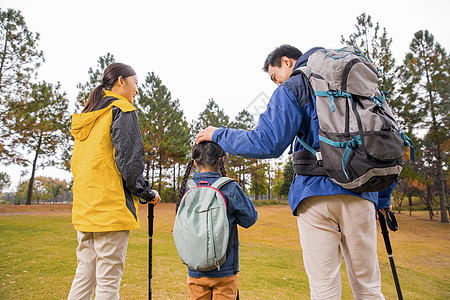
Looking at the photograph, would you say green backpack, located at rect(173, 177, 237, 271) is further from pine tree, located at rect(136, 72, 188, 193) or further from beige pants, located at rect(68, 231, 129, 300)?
pine tree, located at rect(136, 72, 188, 193)

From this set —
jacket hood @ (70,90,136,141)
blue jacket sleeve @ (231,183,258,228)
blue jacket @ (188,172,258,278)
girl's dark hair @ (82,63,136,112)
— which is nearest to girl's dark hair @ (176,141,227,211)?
blue jacket @ (188,172,258,278)

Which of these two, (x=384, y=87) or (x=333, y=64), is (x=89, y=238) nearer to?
(x=333, y=64)

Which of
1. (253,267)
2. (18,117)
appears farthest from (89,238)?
(18,117)

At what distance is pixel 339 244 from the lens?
128 centimetres

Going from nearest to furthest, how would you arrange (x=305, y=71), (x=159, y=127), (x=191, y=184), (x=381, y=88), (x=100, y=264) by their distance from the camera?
(x=305, y=71) → (x=100, y=264) → (x=191, y=184) → (x=381, y=88) → (x=159, y=127)

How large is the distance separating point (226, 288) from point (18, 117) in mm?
17502

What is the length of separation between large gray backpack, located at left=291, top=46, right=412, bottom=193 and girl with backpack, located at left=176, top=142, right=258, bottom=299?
2.18ft

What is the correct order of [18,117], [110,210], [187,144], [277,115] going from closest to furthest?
[277,115] < [110,210] < [18,117] < [187,144]

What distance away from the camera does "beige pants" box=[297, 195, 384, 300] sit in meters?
1.23

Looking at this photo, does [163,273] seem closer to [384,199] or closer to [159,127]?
[384,199]

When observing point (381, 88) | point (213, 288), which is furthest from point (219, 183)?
point (381, 88)

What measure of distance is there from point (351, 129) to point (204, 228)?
1.10 metres

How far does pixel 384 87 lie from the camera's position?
→ 15.1m

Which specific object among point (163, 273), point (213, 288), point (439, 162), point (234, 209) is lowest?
point (163, 273)
